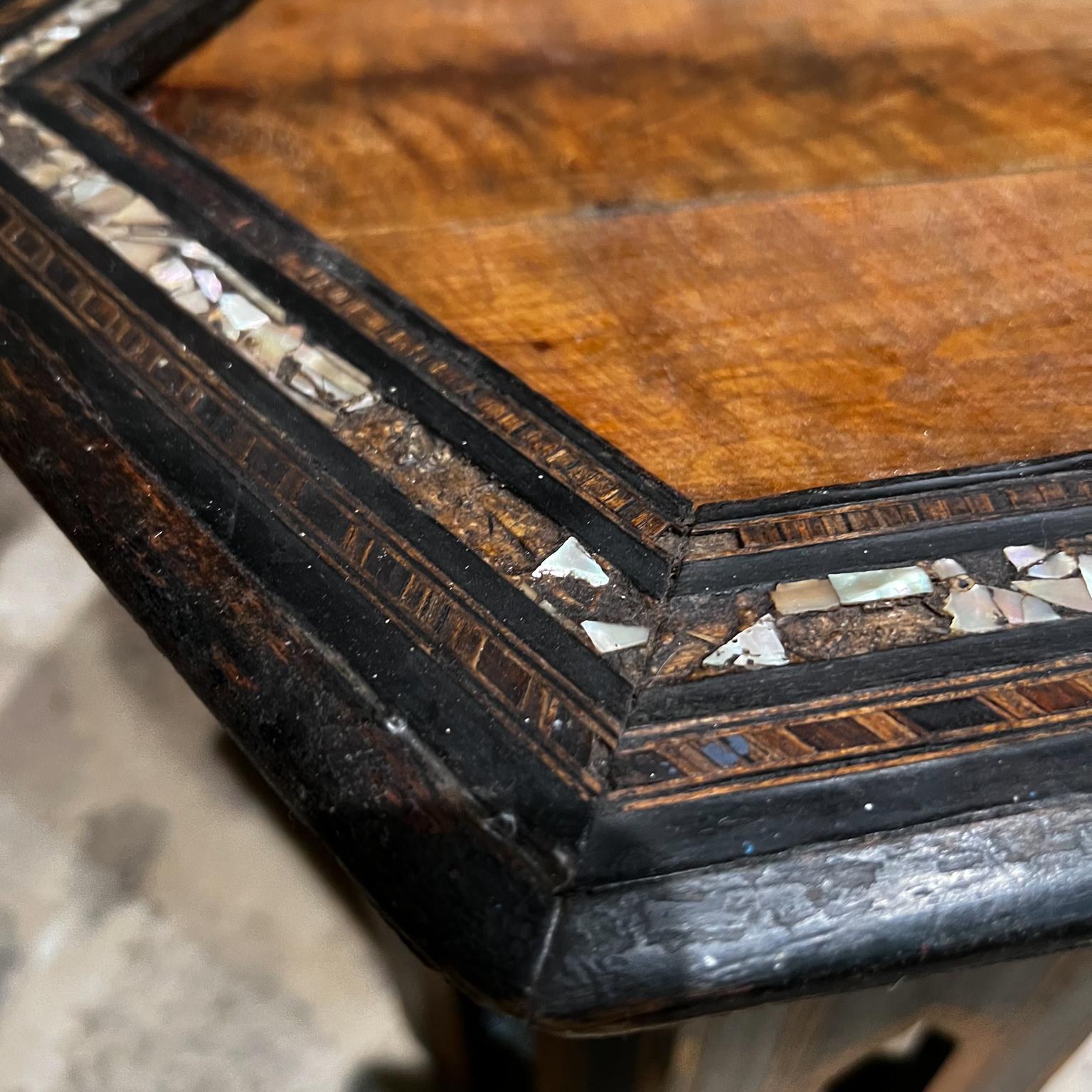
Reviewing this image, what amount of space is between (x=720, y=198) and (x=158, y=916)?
2.75ft

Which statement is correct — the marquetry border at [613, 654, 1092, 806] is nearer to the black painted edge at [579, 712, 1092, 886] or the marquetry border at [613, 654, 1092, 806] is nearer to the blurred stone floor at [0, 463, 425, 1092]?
the black painted edge at [579, 712, 1092, 886]

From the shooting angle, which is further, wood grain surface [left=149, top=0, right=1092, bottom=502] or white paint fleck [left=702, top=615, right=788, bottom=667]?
wood grain surface [left=149, top=0, right=1092, bottom=502]

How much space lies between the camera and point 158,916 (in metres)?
1.00

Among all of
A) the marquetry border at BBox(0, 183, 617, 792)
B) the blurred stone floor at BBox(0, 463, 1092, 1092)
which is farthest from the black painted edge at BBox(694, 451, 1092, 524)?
the blurred stone floor at BBox(0, 463, 1092, 1092)

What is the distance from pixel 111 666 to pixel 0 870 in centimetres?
25

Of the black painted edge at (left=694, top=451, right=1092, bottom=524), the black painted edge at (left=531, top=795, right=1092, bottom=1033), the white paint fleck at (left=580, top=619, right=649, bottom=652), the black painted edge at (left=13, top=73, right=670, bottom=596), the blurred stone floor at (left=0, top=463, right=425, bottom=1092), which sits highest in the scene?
the black painted edge at (left=13, top=73, right=670, bottom=596)

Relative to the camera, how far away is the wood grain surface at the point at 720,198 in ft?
1.65

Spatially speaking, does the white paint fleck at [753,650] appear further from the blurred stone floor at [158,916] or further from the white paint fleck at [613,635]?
the blurred stone floor at [158,916]

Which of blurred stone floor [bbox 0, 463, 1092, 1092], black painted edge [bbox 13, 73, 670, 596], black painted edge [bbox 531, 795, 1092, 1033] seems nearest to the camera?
black painted edge [bbox 531, 795, 1092, 1033]

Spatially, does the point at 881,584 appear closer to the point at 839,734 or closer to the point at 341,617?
the point at 839,734

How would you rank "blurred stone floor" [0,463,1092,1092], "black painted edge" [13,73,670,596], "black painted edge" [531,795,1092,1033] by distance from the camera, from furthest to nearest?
1. "blurred stone floor" [0,463,1092,1092]
2. "black painted edge" [13,73,670,596]
3. "black painted edge" [531,795,1092,1033]

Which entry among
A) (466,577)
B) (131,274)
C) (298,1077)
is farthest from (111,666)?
(466,577)

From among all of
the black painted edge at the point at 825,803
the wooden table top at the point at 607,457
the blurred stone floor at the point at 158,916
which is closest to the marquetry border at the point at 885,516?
the wooden table top at the point at 607,457

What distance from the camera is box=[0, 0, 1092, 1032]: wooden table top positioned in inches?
13.9
